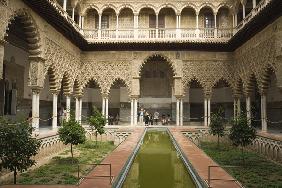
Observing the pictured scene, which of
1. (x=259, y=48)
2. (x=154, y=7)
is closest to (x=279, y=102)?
(x=259, y=48)

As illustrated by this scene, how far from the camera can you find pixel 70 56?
57.9 feet

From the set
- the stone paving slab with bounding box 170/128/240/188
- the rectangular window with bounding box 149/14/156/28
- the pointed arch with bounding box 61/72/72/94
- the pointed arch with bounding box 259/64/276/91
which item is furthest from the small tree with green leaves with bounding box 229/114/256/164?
the rectangular window with bounding box 149/14/156/28

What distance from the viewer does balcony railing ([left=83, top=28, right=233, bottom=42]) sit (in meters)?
20.0

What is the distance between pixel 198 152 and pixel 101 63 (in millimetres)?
12070

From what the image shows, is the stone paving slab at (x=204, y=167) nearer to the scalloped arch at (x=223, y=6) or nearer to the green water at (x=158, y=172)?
the green water at (x=158, y=172)

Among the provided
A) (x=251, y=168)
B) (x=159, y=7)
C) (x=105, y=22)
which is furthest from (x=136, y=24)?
(x=251, y=168)

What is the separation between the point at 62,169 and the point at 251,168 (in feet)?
18.1

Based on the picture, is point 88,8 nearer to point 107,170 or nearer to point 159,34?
point 159,34

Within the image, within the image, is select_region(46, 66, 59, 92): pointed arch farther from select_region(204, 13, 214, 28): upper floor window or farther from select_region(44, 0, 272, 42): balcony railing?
select_region(204, 13, 214, 28): upper floor window

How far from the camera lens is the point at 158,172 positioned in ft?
26.0

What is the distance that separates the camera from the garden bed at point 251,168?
7445mm

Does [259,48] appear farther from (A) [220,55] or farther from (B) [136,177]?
(B) [136,177]

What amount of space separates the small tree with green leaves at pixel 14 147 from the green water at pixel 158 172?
2.24m

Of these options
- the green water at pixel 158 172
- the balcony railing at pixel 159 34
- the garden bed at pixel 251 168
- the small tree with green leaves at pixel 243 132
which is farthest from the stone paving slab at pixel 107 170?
the balcony railing at pixel 159 34
